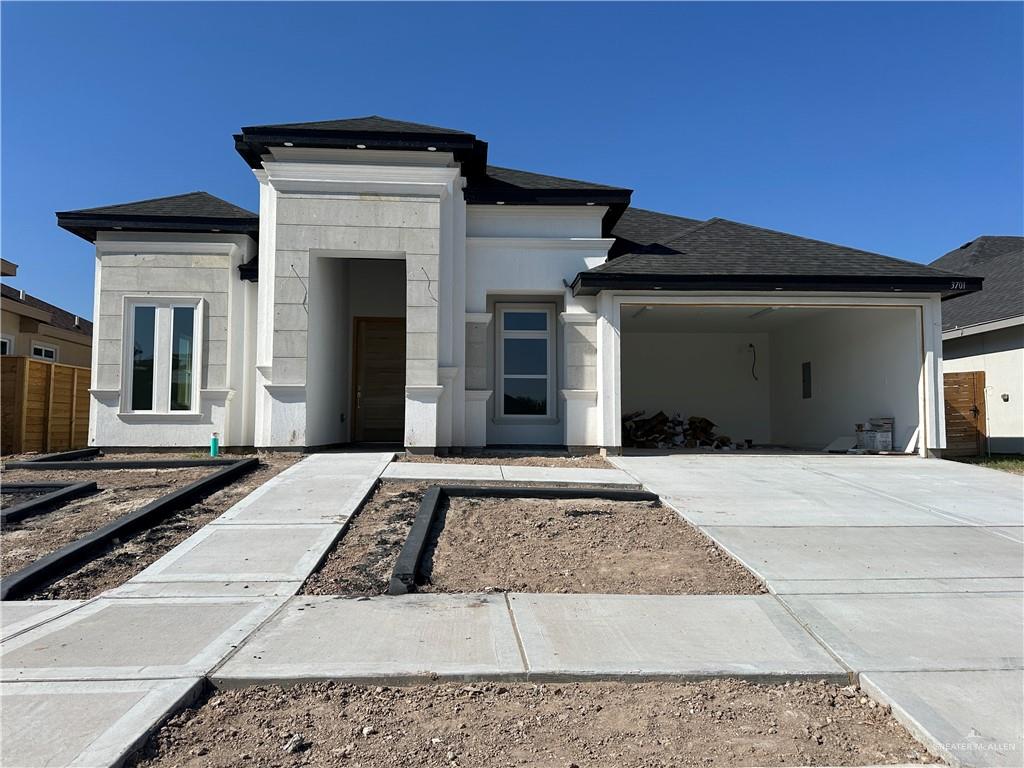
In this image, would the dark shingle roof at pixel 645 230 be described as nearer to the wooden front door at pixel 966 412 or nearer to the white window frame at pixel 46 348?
the wooden front door at pixel 966 412

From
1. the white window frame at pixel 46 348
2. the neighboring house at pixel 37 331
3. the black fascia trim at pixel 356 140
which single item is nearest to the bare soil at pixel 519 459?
the black fascia trim at pixel 356 140

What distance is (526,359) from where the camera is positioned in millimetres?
14102

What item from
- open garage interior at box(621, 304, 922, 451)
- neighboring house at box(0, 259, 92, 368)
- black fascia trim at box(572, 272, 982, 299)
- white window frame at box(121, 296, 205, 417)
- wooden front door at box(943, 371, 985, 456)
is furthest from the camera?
neighboring house at box(0, 259, 92, 368)

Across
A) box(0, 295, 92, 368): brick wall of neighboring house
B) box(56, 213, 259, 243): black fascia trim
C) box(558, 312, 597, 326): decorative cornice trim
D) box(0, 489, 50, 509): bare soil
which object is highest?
box(56, 213, 259, 243): black fascia trim

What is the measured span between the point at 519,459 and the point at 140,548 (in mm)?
6541

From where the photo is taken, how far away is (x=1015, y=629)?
15.1ft

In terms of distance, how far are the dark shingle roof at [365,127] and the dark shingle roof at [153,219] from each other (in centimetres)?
204

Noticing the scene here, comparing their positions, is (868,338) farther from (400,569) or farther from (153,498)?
(153,498)

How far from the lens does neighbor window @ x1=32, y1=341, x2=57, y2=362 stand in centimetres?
2054

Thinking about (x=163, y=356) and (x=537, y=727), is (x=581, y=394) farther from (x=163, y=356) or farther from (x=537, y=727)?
(x=537, y=727)

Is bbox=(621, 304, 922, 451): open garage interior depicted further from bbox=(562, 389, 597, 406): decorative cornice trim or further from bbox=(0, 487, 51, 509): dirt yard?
bbox=(0, 487, 51, 509): dirt yard

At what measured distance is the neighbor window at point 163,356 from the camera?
42.1ft

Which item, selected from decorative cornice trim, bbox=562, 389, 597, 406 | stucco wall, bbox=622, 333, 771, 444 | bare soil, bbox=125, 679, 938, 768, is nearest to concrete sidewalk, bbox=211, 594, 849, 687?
bare soil, bbox=125, 679, 938, 768

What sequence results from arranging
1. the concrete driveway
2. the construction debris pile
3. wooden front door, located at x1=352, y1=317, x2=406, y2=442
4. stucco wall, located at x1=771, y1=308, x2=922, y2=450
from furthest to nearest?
the construction debris pile < wooden front door, located at x1=352, y1=317, x2=406, y2=442 < stucco wall, located at x1=771, y1=308, x2=922, y2=450 < the concrete driveway
